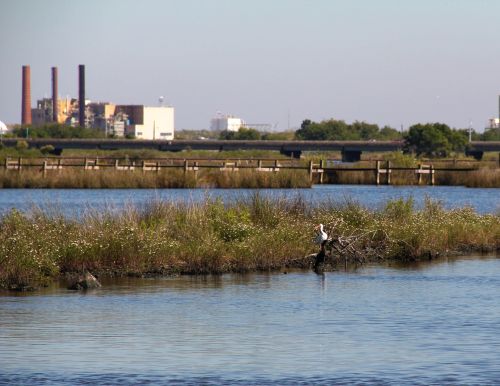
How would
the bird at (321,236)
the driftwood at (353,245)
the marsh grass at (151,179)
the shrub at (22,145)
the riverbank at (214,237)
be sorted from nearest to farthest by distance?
1. the riverbank at (214,237)
2. the bird at (321,236)
3. the driftwood at (353,245)
4. the marsh grass at (151,179)
5. the shrub at (22,145)

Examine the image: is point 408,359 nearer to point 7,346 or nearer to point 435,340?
point 435,340

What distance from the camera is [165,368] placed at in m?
19.2

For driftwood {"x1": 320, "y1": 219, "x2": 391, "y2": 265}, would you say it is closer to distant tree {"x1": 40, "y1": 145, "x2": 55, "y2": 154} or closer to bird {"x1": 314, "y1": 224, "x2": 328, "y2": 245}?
bird {"x1": 314, "y1": 224, "x2": 328, "y2": 245}

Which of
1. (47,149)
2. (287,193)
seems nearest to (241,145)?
(47,149)

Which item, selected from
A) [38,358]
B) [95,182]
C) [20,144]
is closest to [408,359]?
[38,358]

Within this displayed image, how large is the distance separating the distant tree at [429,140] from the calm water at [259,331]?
12393 cm

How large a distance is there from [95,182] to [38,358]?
6338 cm

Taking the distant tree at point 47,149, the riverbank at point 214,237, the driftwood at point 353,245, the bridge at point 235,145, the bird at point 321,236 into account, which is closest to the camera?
the riverbank at point 214,237

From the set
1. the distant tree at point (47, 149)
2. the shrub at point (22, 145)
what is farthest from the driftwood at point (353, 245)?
the distant tree at point (47, 149)

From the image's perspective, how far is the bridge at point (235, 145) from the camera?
170 m

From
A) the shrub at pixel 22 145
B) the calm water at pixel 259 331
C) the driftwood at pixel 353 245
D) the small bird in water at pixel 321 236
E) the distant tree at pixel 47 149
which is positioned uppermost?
the small bird in water at pixel 321 236

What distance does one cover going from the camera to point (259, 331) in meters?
22.7

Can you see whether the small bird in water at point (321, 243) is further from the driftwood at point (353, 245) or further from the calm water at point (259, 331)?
the calm water at point (259, 331)

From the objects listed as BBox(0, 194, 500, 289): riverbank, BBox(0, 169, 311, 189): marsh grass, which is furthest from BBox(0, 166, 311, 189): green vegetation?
BBox(0, 194, 500, 289): riverbank
